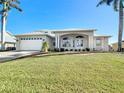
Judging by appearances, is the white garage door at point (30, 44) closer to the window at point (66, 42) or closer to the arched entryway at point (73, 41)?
the arched entryway at point (73, 41)

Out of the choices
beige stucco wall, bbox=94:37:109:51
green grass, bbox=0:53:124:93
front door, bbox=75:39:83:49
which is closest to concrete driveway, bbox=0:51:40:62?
green grass, bbox=0:53:124:93

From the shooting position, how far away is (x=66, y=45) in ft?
88.5

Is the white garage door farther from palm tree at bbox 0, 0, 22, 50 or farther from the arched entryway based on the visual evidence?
the arched entryway

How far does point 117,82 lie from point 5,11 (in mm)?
26834

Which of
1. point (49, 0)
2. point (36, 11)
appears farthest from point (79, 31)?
point (36, 11)

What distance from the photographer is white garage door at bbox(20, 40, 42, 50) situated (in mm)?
27058

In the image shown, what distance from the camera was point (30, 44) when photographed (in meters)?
27.6

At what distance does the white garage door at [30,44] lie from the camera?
27058 millimetres

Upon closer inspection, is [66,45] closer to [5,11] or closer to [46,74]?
[5,11]

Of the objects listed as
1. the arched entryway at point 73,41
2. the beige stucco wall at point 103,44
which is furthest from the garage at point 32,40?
the beige stucco wall at point 103,44

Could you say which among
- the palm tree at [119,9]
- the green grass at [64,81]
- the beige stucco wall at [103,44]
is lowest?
the green grass at [64,81]

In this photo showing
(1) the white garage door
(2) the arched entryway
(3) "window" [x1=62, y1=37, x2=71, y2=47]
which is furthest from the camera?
(1) the white garage door

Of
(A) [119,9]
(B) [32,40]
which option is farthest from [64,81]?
(B) [32,40]

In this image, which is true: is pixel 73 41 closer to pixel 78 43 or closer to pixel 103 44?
pixel 78 43
